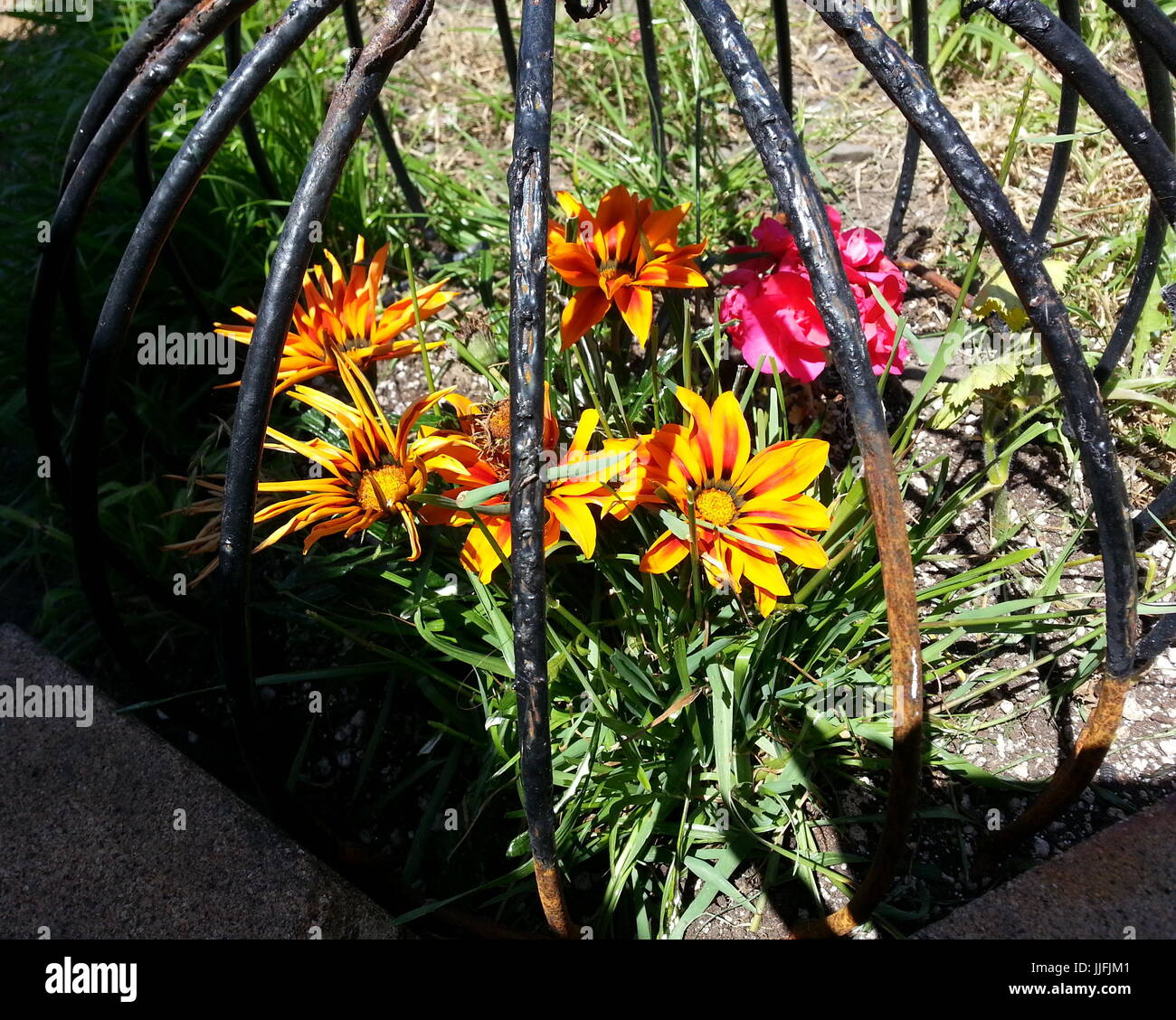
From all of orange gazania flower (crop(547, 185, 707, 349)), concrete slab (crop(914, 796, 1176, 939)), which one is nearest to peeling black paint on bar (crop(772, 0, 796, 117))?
orange gazania flower (crop(547, 185, 707, 349))

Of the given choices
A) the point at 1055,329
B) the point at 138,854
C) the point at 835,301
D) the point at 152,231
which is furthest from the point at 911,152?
the point at 138,854

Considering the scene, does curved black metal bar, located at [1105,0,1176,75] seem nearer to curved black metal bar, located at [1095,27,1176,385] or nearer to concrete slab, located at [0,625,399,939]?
curved black metal bar, located at [1095,27,1176,385]

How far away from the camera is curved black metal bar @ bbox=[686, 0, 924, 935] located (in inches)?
28.5

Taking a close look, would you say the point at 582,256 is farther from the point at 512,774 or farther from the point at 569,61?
the point at 569,61

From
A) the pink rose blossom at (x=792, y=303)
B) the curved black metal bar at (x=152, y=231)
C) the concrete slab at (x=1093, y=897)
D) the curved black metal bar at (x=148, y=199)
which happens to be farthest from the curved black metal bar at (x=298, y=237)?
the concrete slab at (x=1093, y=897)

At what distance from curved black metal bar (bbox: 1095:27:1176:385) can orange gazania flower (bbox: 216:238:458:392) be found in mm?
901

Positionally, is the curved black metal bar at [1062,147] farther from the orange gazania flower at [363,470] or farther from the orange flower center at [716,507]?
the orange gazania flower at [363,470]

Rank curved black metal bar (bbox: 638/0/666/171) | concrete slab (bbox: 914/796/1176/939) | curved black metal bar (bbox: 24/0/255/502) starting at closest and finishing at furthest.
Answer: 1. curved black metal bar (bbox: 24/0/255/502)
2. concrete slab (bbox: 914/796/1176/939)
3. curved black metal bar (bbox: 638/0/666/171)

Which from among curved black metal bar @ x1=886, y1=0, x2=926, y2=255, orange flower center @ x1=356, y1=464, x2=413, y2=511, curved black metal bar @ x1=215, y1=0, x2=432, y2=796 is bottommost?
orange flower center @ x1=356, y1=464, x2=413, y2=511

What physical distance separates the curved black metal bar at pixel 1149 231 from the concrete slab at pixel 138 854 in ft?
3.95

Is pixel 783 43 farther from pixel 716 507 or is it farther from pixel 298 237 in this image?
pixel 298 237

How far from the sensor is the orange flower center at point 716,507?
1.12m
